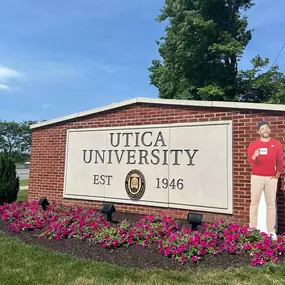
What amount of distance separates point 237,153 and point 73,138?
4.20m

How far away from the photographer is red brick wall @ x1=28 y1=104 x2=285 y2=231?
228 inches

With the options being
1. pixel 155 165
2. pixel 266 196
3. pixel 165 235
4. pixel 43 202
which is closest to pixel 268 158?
pixel 266 196

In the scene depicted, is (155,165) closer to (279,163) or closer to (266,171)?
(266,171)

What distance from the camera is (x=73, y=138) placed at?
8078mm

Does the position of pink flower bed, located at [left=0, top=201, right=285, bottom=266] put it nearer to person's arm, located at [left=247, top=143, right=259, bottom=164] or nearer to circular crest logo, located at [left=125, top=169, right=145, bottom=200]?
circular crest logo, located at [left=125, top=169, right=145, bottom=200]

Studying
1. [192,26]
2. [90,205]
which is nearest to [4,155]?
[90,205]

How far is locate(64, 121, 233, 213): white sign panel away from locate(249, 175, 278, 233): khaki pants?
637 mm

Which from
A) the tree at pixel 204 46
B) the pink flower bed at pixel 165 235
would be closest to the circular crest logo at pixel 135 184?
the pink flower bed at pixel 165 235

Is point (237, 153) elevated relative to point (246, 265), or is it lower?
elevated

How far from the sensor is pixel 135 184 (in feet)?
22.9

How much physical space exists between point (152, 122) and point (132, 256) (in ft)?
10.6

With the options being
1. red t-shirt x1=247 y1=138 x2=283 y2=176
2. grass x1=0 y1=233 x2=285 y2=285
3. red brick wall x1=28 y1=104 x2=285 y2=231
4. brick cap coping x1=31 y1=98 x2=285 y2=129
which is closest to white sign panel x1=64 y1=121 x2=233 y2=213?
red brick wall x1=28 y1=104 x2=285 y2=231

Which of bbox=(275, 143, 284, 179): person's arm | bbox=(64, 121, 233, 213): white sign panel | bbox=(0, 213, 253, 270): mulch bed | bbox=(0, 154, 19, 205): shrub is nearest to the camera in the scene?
bbox=(0, 213, 253, 270): mulch bed

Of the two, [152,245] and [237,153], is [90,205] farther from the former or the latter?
[237,153]
